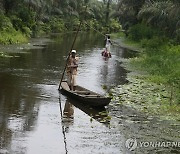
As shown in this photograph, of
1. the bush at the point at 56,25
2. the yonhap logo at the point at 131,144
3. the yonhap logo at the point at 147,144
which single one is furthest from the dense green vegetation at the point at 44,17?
the yonhap logo at the point at 147,144

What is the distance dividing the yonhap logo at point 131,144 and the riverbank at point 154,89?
286 centimetres

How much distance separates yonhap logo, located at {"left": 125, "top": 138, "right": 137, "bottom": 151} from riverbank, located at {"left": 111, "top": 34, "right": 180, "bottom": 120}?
2859 mm

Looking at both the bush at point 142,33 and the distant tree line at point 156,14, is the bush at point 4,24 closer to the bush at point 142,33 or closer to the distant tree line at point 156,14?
the distant tree line at point 156,14

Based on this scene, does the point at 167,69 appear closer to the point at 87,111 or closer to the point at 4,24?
the point at 87,111

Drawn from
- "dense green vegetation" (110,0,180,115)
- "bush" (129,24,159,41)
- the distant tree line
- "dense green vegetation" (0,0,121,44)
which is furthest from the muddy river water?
"bush" (129,24,159,41)

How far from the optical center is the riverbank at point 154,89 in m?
14.3

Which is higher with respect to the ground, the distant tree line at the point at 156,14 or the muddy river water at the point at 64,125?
the distant tree line at the point at 156,14

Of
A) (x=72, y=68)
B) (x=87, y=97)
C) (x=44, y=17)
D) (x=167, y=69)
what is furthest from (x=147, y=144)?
(x=44, y=17)

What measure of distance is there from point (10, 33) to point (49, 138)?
94.7 ft

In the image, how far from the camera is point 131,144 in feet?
34.1

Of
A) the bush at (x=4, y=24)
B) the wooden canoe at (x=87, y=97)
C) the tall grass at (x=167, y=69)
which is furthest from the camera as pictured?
Result: the bush at (x=4, y=24)

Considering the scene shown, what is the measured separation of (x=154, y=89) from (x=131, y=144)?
26.2 ft

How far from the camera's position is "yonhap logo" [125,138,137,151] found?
10.1 metres

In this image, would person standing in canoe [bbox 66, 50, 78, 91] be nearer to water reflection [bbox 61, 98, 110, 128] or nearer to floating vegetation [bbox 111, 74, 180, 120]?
water reflection [bbox 61, 98, 110, 128]
